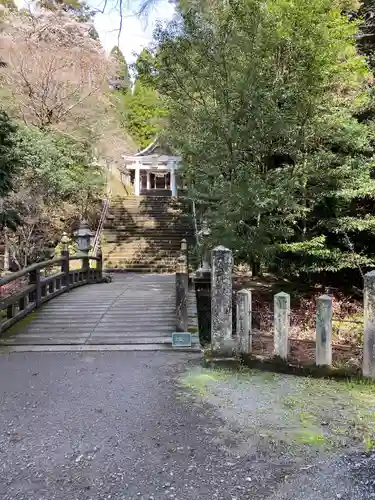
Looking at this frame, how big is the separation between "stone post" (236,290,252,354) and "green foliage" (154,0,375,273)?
8.63ft

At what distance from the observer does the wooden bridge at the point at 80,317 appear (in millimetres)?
5070

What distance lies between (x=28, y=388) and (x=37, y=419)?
72 cm

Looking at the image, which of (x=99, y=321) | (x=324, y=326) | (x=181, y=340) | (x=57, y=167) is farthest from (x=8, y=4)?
(x=324, y=326)

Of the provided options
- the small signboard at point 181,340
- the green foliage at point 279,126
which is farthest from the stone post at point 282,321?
the green foliage at point 279,126

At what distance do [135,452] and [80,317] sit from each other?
4.01 meters

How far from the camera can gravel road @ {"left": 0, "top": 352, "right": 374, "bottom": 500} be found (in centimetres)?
212

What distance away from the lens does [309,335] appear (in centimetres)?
675

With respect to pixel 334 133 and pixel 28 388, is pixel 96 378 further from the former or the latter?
pixel 334 133

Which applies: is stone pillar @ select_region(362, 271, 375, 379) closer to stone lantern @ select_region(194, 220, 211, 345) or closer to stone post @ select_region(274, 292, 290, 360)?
stone post @ select_region(274, 292, 290, 360)

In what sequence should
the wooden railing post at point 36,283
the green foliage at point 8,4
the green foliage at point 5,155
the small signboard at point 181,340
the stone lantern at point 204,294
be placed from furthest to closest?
the green foliage at point 8,4, the stone lantern at point 204,294, the wooden railing post at point 36,283, the green foliage at point 5,155, the small signboard at point 181,340

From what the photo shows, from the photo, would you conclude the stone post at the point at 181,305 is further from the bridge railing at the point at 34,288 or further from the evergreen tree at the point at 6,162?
the evergreen tree at the point at 6,162

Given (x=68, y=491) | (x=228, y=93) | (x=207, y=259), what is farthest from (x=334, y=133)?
(x=68, y=491)

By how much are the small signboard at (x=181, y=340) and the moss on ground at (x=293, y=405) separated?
0.76 meters

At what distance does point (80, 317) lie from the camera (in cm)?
625
